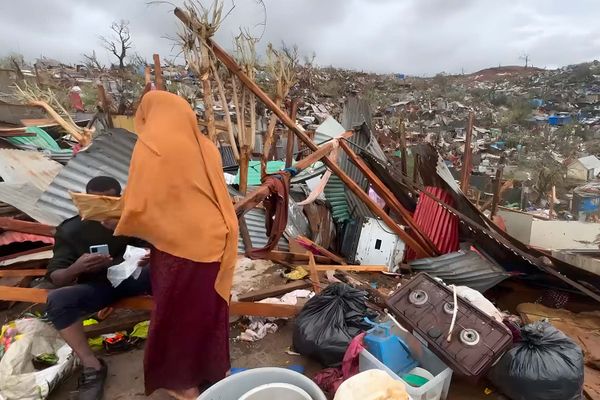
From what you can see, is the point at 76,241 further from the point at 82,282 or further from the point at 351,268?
the point at 351,268

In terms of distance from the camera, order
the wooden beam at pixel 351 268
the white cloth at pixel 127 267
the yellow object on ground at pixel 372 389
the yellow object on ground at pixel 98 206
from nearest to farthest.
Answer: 1. the yellow object on ground at pixel 372 389
2. the yellow object on ground at pixel 98 206
3. the white cloth at pixel 127 267
4. the wooden beam at pixel 351 268

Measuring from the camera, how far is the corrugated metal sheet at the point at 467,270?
3816mm

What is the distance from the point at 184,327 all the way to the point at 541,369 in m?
2.03

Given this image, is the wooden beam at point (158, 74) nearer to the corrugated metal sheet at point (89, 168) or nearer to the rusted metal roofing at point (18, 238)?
the corrugated metal sheet at point (89, 168)

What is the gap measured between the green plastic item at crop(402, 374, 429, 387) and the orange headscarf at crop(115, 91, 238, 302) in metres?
1.22

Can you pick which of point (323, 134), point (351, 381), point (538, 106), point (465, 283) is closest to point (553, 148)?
point (538, 106)

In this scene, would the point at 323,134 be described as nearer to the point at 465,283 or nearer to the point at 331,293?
the point at 465,283

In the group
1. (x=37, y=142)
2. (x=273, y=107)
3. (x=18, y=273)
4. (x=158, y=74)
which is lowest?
(x=18, y=273)

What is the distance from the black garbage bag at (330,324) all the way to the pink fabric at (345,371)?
4.5 inches

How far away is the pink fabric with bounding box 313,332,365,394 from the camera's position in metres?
2.28

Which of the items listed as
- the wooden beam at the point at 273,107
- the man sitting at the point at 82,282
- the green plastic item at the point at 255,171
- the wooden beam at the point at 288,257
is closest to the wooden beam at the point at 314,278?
the wooden beam at the point at 288,257

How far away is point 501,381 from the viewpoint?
2246mm

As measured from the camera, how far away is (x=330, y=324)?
2576 mm

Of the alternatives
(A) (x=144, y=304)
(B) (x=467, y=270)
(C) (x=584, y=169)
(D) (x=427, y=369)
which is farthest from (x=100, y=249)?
(C) (x=584, y=169)
